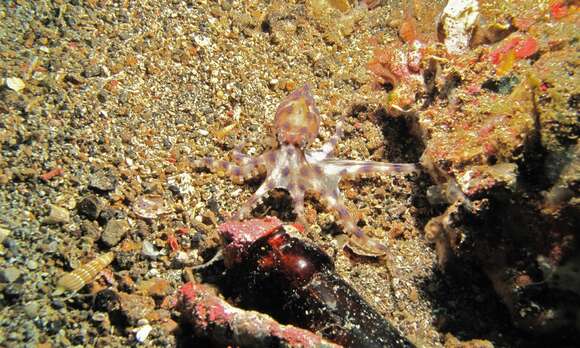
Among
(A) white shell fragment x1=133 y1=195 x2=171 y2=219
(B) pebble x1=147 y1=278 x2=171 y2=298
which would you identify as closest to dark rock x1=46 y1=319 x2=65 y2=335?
(B) pebble x1=147 y1=278 x2=171 y2=298

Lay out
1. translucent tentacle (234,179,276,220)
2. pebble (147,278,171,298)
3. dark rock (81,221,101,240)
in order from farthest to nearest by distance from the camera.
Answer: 1. translucent tentacle (234,179,276,220)
2. dark rock (81,221,101,240)
3. pebble (147,278,171,298)

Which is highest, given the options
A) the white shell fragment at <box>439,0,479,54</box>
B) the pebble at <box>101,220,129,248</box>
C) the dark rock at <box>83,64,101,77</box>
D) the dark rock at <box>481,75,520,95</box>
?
the white shell fragment at <box>439,0,479,54</box>

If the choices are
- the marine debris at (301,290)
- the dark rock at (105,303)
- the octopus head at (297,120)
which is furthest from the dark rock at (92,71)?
the marine debris at (301,290)

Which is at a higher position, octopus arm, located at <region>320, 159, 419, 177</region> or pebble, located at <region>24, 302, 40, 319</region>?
octopus arm, located at <region>320, 159, 419, 177</region>

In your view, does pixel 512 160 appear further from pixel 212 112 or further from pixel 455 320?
pixel 212 112

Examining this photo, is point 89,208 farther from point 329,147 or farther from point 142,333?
point 329,147

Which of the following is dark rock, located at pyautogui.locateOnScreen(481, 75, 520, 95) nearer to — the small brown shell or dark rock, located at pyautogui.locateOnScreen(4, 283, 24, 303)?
the small brown shell

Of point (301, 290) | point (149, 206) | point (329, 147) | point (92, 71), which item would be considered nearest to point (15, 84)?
point (92, 71)
